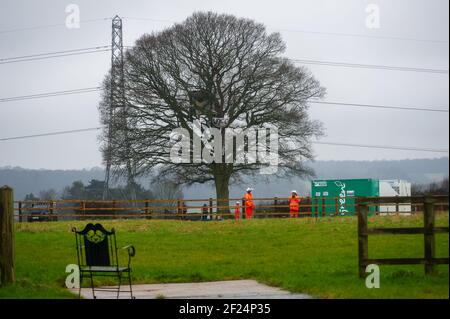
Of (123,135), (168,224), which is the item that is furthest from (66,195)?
(168,224)

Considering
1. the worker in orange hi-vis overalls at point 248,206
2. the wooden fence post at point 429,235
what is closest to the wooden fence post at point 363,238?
the wooden fence post at point 429,235

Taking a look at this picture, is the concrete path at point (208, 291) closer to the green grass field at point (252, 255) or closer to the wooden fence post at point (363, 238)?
the green grass field at point (252, 255)

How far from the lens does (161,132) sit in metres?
52.1

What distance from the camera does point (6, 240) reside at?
15500 mm

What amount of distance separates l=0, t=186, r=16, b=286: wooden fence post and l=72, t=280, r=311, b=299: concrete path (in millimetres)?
1234

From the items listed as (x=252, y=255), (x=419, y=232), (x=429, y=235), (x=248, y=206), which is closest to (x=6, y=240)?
(x=419, y=232)

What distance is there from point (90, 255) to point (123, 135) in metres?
38.5

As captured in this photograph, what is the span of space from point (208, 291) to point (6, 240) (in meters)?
3.69

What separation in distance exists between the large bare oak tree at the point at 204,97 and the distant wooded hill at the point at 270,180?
253cm

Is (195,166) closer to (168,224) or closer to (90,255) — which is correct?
(168,224)

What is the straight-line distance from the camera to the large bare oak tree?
5219 centimetres

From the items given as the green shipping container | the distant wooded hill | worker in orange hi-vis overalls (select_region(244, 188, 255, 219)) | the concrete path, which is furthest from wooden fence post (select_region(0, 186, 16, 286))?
the green shipping container

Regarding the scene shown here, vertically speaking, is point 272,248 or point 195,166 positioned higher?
point 195,166

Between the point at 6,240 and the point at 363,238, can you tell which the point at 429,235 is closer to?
the point at 363,238
